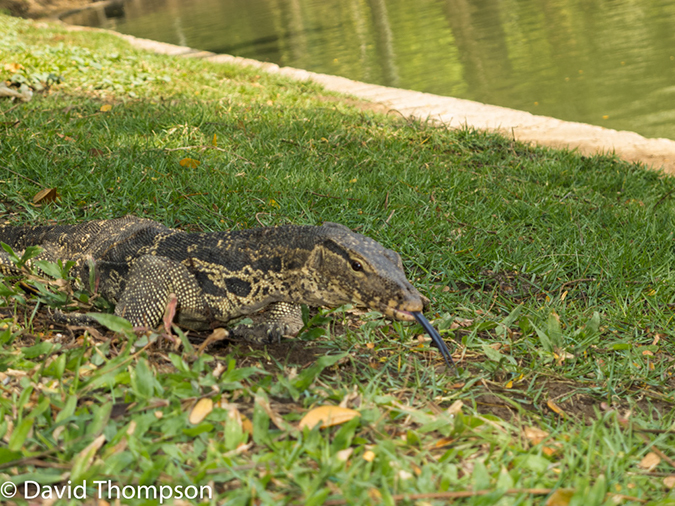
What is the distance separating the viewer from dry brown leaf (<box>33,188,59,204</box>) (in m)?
4.34

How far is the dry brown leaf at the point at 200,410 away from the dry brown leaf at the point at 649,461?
162 centimetres

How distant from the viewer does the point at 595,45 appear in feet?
49.4

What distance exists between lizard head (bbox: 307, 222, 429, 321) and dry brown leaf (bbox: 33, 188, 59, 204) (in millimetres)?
2532

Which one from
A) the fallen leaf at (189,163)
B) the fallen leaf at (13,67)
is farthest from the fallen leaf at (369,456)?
the fallen leaf at (13,67)

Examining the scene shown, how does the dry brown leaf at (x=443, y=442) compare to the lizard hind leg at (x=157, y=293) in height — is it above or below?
below

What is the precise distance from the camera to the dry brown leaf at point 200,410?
2.10 m

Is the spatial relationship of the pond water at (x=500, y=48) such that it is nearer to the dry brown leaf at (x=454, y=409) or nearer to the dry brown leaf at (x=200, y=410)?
the dry brown leaf at (x=454, y=409)

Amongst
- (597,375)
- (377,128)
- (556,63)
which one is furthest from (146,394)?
(556,63)

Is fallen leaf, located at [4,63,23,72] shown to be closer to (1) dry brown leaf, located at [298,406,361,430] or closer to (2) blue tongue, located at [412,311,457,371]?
(2) blue tongue, located at [412,311,457,371]

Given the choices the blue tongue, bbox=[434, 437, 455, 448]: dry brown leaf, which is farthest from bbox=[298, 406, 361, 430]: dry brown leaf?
the blue tongue

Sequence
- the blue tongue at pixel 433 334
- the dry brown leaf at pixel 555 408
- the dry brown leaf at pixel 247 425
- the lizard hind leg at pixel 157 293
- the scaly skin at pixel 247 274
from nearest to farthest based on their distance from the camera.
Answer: the dry brown leaf at pixel 247 425 → the dry brown leaf at pixel 555 408 → the blue tongue at pixel 433 334 → the scaly skin at pixel 247 274 → the lizard hind leg at pixel 157 293

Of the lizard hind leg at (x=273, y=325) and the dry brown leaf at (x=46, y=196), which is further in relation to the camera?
the dry brown leaf at (x=46, y=196)

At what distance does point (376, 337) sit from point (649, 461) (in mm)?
1429

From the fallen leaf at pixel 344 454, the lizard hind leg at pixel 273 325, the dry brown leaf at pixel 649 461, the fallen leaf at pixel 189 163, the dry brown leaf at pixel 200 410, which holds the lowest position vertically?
the dry brown leaf at pixel 649 461
